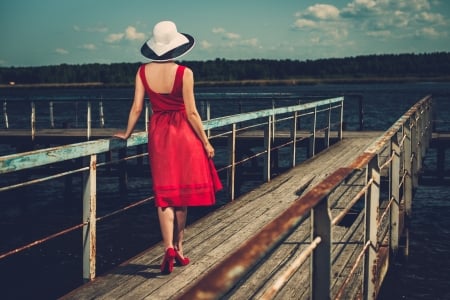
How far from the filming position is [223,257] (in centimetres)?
435

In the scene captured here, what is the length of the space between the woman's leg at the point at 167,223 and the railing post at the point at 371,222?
4.36ft

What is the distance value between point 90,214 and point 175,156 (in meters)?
0.71

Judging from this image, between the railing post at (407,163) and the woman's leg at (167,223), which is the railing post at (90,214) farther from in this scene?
the railing post at (407,163)

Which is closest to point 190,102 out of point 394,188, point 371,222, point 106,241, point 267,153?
point 371,222

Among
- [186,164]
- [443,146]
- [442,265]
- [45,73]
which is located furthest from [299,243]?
[45,73]

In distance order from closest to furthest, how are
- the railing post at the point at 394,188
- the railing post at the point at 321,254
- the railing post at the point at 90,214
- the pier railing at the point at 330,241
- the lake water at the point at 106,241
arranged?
1. the pier railing at the point at 330,241
2. the railing post at the point at 321,254
3. the railing post at the point at 90,214
4. the railing post at the point at 394,188
5. the lake water at the point at 106,241

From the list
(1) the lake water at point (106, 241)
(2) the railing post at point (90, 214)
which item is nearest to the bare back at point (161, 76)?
(2) the railing post at point (90, 214)

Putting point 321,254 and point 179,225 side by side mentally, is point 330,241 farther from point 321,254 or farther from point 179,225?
point 179,225

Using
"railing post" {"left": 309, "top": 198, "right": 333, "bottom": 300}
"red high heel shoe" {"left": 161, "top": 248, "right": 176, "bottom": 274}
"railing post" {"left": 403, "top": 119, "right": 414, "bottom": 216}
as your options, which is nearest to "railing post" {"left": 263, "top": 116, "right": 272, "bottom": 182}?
"railing post" {"left": 403, "top": 119, "right": 414, "bottom": 216}

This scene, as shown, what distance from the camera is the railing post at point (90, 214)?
3873mm

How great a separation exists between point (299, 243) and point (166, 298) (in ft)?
5.19

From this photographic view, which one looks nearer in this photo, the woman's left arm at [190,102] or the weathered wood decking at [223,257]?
the weathered wood decking at [223,257]

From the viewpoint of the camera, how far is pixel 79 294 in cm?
363

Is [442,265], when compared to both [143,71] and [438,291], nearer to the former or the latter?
[438,291]
